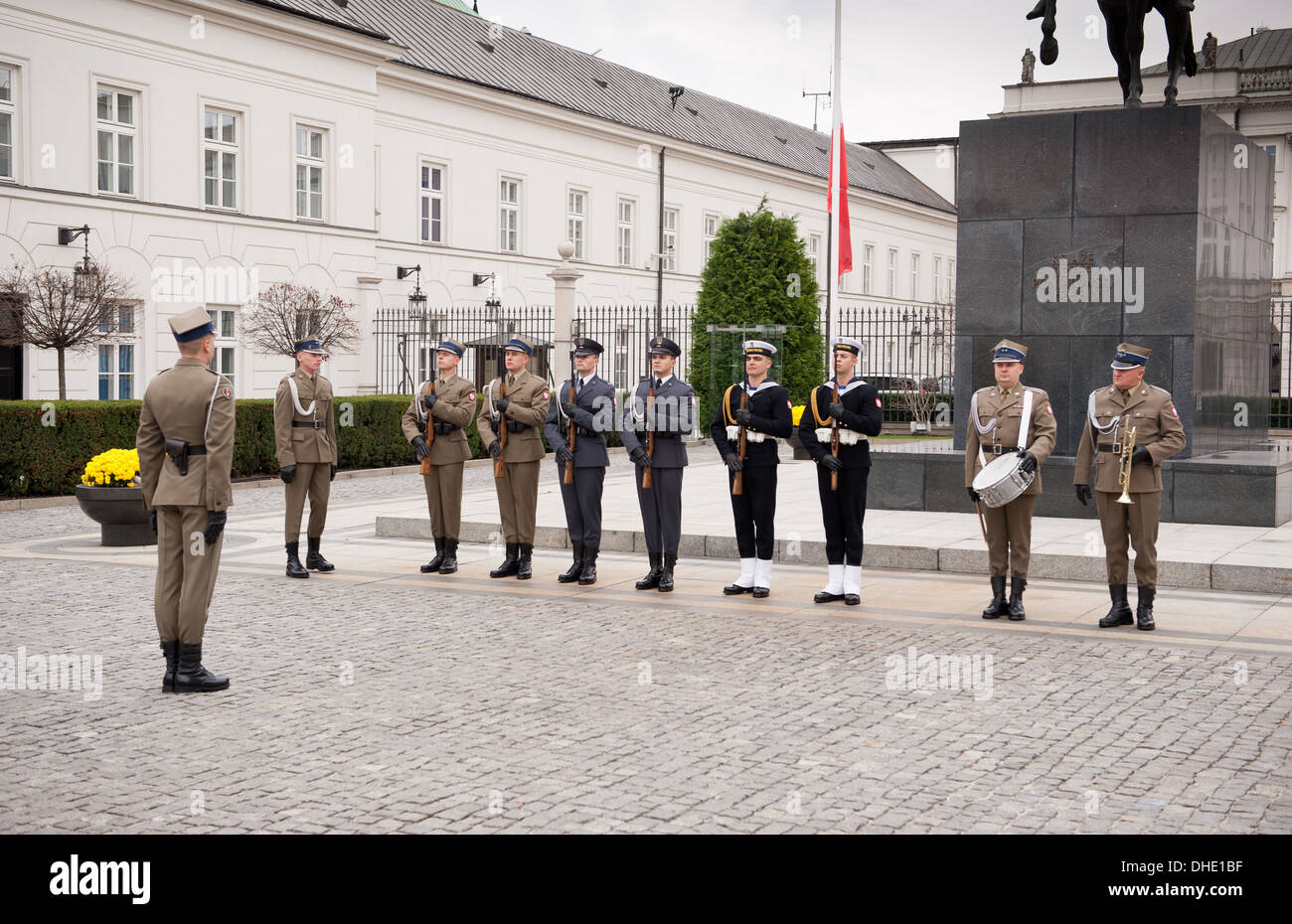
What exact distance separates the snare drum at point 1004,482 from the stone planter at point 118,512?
26.2ft

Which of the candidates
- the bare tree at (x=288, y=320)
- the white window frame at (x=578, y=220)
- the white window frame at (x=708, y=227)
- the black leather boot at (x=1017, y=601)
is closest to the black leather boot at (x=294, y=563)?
the black leather boot at (x=1017, y=601)

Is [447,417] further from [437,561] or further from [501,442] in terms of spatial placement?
[437,561]

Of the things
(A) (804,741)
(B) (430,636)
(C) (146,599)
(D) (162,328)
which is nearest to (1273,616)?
(A) (804,741)

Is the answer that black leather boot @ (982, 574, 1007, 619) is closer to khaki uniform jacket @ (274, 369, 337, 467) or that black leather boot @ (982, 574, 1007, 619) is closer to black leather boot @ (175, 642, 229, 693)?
black leather boot @ (175, 642, 229, 693)

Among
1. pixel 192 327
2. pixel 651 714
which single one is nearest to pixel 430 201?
pixel 192 327

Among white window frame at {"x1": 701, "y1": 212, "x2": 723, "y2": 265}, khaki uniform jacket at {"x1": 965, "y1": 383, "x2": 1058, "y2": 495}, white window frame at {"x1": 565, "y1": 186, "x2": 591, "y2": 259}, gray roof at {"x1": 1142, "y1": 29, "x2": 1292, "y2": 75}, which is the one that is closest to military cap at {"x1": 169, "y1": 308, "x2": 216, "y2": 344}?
khaki uniform jacket at {"x1": 965, "y1": 383, "x2": 1058, "y2": 495}

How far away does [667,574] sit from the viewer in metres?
10.6

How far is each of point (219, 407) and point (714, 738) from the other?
10.5 feet

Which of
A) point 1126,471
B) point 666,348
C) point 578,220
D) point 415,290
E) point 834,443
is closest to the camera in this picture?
point 1126,471

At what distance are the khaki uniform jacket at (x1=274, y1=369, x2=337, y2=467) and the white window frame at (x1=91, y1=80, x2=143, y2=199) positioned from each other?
653 inches

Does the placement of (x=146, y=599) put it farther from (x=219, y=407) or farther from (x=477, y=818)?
(x=477, y=818)

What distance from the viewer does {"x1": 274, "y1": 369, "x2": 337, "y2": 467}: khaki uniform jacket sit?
11250 millimetres

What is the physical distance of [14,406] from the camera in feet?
56.7

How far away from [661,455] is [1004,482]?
280 centimetres
